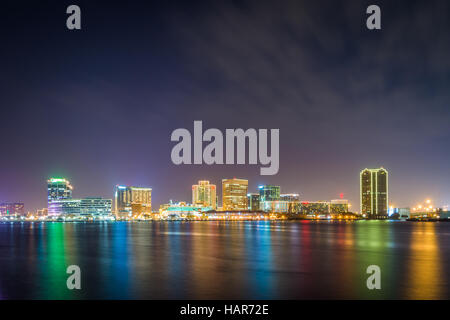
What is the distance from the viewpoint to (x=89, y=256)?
1703 inches

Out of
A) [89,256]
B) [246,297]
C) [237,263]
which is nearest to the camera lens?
[246,297]

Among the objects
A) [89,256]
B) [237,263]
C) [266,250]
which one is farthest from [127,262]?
[266,250]
